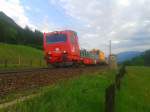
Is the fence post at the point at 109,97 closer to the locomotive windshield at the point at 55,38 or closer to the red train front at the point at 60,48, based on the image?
the red train front at the point at 60,48

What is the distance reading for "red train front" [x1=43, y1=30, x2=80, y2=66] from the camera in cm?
2666

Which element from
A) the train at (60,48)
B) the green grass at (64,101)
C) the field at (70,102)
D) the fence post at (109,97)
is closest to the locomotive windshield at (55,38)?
the train at (60,48)

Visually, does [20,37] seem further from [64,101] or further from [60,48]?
[64,101]

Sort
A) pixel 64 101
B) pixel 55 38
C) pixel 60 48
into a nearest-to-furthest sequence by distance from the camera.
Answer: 1. pixel 64 101
2. pixel 60 48
3. pixel 55 38

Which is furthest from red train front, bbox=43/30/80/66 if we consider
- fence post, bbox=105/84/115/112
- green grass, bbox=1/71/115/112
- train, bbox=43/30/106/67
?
fence post, bbox=105/84/115/112

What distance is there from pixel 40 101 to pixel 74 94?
2.28m

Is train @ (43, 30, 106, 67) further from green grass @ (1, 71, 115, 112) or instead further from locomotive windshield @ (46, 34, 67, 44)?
green grass @ (1, 71, 115, 112)

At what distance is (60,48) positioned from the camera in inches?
1069

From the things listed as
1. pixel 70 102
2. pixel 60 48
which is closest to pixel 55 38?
pixel 60 48

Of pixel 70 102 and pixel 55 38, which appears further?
pixel 55 38

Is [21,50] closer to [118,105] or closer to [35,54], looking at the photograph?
[35,54]

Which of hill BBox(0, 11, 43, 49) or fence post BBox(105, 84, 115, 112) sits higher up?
hill BBox(0, 11, 43, 49)

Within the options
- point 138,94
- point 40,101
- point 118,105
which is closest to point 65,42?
point 138,94

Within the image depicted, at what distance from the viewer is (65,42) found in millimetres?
27062
